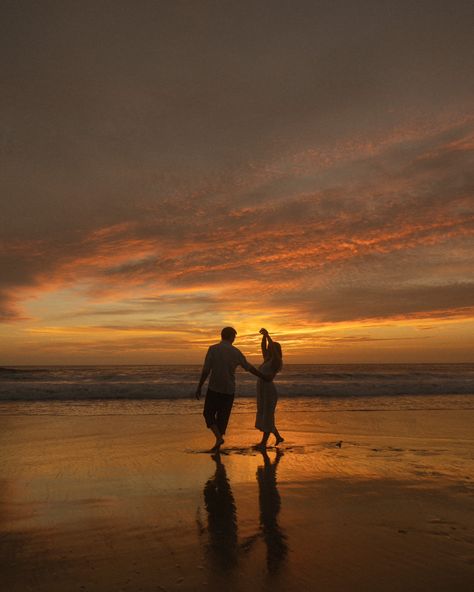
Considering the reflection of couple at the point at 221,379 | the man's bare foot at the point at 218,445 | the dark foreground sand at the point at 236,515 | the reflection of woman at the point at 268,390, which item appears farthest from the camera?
the reflection of woman at the point at 268,390

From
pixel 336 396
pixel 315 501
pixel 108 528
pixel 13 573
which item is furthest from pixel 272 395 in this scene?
pixel 336 396

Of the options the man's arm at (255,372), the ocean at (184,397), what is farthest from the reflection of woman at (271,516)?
the ocean at (184,397)

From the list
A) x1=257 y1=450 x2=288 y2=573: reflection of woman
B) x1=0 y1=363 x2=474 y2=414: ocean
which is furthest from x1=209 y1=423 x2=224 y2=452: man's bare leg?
x1=0 y1=363 x2=474 y2=414: ocean

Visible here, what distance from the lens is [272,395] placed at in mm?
9375

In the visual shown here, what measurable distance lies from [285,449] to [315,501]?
3.34 m

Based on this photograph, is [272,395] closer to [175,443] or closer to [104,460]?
[175,443]

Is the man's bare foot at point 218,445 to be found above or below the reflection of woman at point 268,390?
below

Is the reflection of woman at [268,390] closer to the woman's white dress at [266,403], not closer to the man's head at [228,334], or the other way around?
the woman's white dress at [266,403]

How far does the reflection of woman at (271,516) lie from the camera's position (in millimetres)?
3861

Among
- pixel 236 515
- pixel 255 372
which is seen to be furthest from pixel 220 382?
pixel 236 515

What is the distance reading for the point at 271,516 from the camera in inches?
195

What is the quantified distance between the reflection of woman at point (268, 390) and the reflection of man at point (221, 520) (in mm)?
2232

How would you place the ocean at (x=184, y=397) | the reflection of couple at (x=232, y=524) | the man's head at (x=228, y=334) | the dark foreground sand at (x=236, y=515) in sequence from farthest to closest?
the ocean at (x=184, y=397), the man's head at (x=228, y=334), the reflection of couple at (x=232, y=524), the dark foreground sand at (x=236, y=515)

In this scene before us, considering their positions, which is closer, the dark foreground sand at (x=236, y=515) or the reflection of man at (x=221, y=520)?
the dark foreground sand at (x=236, y=515)
